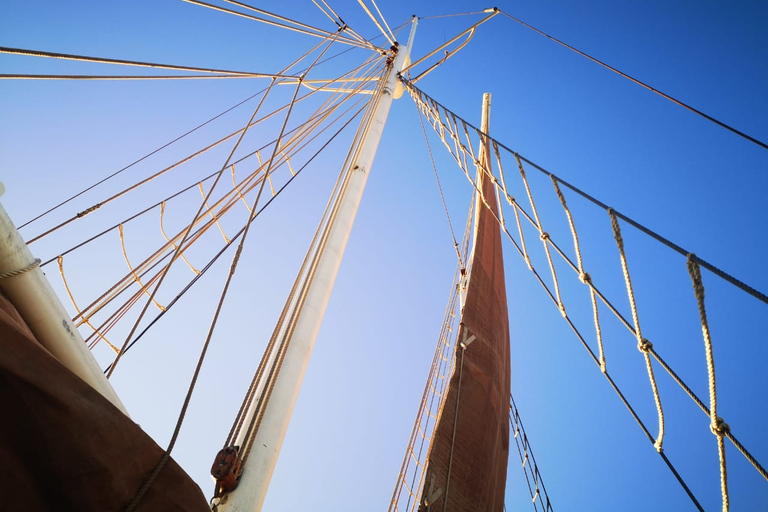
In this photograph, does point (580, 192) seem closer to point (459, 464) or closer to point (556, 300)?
point (556, 300)

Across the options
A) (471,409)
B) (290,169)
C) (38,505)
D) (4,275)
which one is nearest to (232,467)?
(38,505)

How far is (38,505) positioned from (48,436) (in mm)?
136

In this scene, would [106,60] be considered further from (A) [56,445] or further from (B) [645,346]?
(B) [645,346]

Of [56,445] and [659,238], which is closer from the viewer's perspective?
[56,445]

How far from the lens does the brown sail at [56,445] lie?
794 mm

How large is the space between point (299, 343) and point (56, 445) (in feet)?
3.89

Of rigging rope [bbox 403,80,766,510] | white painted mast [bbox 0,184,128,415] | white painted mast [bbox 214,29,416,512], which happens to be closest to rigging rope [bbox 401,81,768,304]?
rigging rope [bbox 403,80,766,510]

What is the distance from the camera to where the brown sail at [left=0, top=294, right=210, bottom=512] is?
79 cm

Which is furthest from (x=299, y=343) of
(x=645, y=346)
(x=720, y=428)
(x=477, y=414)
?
(x=477, y=414)

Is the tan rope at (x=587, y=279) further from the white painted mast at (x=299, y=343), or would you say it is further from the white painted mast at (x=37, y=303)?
the white painted mast at (x=37, y=303)

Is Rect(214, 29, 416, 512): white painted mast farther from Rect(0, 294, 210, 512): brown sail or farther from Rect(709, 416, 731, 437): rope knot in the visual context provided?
Rect(709, 416, 731, 437): rope knot

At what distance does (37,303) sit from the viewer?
1.12 meters

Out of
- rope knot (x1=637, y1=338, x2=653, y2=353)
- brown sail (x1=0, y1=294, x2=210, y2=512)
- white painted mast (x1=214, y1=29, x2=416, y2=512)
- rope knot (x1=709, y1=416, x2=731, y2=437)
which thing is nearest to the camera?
brown sail (x1=0, y1=294, x2=210, y2=512)

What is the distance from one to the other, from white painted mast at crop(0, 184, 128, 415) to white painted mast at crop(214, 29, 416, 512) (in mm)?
633
